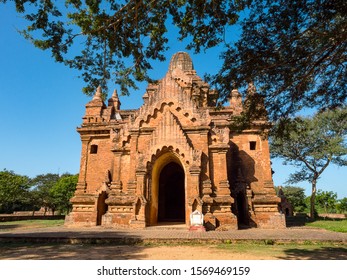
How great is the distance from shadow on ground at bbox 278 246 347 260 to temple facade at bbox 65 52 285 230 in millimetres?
6135

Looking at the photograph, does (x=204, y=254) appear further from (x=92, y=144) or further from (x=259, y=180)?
(x=92, y=144)

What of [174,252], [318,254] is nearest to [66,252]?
[174,252]

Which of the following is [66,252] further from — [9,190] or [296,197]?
[296,197]

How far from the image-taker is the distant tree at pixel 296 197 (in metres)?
59.1

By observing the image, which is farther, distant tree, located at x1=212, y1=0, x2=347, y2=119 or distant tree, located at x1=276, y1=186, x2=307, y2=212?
distant tree, located at x1=276, y1=186, x2=307, y2=212

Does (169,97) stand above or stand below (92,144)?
above

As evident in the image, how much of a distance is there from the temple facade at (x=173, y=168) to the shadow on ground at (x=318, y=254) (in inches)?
242

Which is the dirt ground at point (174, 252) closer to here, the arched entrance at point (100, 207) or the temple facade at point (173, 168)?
the temple facade at point (173, 168)

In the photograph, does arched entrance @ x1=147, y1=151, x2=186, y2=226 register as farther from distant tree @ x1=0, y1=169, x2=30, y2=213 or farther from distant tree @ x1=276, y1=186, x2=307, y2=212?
distant tree @ x1=276, y1=186, x2=307, y2=212

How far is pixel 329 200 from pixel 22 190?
6158 centimetres

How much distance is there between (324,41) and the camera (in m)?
6.28

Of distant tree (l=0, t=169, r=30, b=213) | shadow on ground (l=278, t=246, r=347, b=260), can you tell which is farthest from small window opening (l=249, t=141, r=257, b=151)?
distant tree (l=0, t=169, r=30, b=213)

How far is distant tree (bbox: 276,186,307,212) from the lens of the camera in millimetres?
59125

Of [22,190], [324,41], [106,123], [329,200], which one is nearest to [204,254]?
[324,41]
